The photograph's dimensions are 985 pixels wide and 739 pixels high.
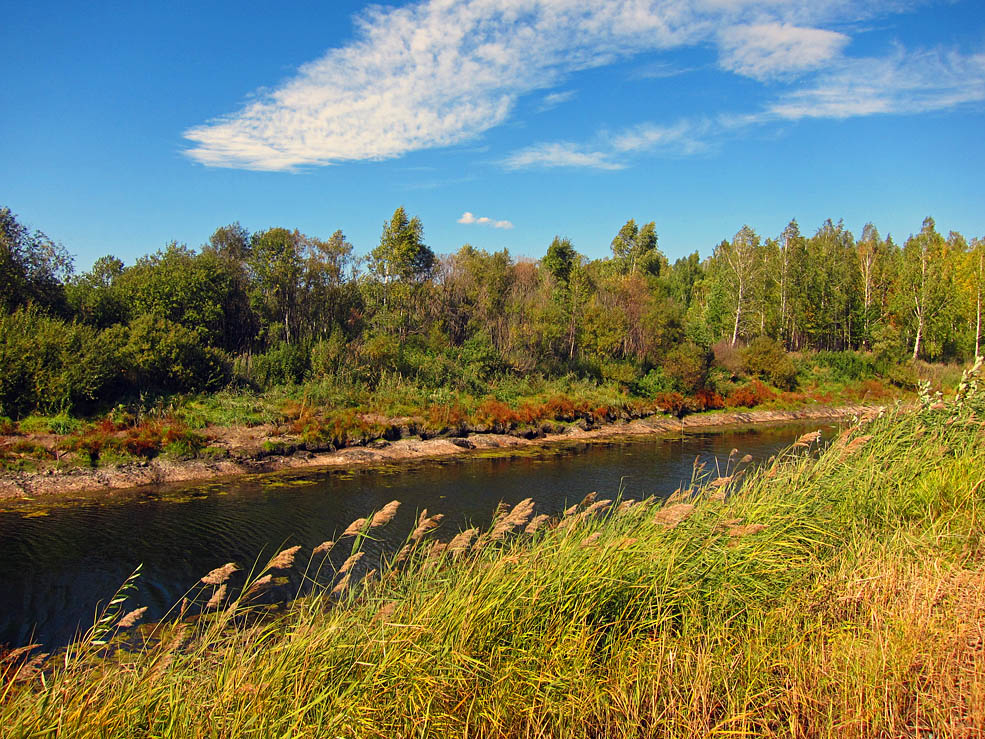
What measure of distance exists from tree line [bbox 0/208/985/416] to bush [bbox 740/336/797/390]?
2519 mm

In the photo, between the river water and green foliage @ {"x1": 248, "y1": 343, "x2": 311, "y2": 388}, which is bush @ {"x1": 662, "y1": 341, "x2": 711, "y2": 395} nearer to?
the river water

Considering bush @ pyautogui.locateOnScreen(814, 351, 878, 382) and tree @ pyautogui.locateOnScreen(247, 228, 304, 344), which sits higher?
tree @ pyautogui.locateOnScreen(247, 228, 304, 344)

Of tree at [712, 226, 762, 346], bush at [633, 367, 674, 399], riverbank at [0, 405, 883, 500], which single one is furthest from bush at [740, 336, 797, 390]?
riverbank at [0, 405, 883, 500]

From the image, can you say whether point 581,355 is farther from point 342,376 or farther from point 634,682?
point 634,682

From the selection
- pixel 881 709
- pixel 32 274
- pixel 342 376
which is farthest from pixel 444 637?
pixel 32 274

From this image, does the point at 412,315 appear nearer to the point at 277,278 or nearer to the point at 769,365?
the point at 277,278

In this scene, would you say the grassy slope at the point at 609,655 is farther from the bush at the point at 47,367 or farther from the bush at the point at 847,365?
the bush at the point at 847,365

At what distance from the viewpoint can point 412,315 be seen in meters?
32.4

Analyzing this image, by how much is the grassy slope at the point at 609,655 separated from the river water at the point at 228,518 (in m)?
3.23

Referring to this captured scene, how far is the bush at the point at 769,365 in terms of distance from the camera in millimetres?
42656

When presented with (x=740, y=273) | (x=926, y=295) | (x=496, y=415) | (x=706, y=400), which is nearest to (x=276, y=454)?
(x=496, y=415)

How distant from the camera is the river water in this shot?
35.6 ft

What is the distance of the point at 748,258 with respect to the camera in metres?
49.2

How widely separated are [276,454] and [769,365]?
34.4m
